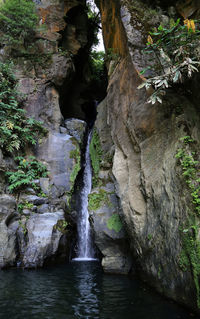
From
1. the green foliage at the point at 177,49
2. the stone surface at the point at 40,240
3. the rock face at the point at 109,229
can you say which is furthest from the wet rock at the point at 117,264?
the green foliage at the point at 177,49

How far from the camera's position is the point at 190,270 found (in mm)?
4766

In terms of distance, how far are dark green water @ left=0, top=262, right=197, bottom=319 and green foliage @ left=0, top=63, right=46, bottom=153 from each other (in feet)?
20.7

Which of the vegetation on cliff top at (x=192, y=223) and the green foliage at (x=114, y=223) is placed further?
the green foliage at (x=114, y=223)

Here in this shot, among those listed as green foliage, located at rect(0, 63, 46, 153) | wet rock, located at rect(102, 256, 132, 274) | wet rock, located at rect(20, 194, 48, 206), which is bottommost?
wet rock, located at rect(102, 256, 132, 274)

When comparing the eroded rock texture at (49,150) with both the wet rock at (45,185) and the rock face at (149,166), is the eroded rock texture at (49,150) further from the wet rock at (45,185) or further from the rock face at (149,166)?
the rock face at (149,166)

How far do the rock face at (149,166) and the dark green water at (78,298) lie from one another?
1.64 feet

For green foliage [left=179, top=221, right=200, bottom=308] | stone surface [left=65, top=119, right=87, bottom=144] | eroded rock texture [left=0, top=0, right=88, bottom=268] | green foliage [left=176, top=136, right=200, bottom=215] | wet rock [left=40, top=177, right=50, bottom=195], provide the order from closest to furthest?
green foliage [left=179, top=221, right=200, bottom=308]
green foliage [left=176, top=136, right=200, bottom=215]
eroded rock texture [left=0, top=0, right=88, bottom=268]
wet rock [left=40, top=177, right=50, bottom=195]
stone surface [left=65, top=119, right=87, bottom=144]

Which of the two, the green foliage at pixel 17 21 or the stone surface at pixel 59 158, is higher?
the green foliage at pixel 17 21

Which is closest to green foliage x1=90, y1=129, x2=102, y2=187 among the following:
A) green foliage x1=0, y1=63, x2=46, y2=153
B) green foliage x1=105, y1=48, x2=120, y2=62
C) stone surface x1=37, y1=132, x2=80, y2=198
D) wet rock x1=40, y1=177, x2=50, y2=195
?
stone surface x1=37, y1=132, x2=80, y2=198

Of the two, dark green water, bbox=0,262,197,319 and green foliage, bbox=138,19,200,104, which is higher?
green foliage, bbox=138,19,200,104

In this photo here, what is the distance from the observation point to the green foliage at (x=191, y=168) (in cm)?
488

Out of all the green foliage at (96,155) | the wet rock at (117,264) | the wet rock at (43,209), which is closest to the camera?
the wet rock at (117,264)

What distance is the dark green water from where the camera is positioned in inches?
203

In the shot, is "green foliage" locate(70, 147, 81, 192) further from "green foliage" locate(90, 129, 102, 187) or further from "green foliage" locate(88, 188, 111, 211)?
"green foliage" locate(88, 188, 111, 211)
